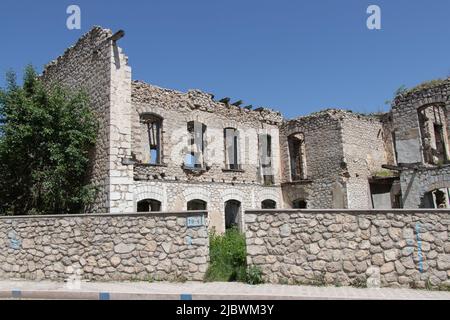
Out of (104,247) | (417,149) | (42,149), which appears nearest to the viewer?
(104,247)

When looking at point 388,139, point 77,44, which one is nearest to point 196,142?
point 77,44

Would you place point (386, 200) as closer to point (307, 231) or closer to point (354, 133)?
point (354, 133)

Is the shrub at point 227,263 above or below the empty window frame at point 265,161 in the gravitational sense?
below

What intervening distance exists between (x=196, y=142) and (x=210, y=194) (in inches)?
84.8

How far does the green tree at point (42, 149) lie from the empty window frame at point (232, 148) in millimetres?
6424

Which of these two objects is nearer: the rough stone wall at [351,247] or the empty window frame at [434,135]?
the rough stone wall at [351,247]

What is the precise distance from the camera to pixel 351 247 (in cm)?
731

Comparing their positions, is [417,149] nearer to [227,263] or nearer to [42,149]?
[227,263]

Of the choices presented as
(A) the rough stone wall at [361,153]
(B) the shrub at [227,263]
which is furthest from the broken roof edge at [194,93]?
(B) the shrub at [227,263]

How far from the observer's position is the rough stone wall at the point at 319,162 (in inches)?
705

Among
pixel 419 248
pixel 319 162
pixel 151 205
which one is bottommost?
pixel 419 248

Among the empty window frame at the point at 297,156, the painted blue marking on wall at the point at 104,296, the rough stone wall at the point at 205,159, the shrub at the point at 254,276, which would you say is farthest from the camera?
the empty window frame at the point at 297,156

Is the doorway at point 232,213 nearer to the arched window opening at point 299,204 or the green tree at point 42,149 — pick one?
the arched window opening at point 299,204

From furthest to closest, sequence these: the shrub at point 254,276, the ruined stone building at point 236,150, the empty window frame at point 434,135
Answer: the empty window frame at point 434,135, the ruined stone building at point 236,150, the shrub at point 254,276
